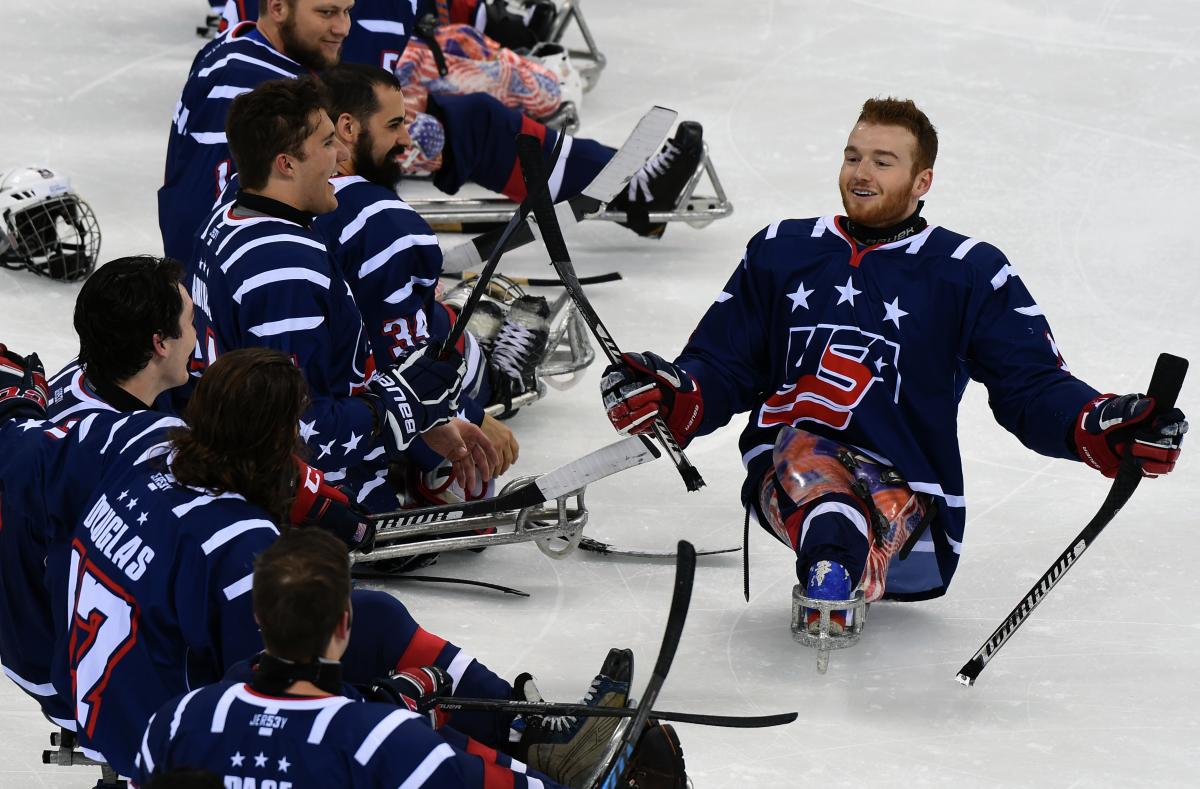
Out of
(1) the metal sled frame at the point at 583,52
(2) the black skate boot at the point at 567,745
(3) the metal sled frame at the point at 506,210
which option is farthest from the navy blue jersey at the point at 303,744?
(1) the metal sled frame at the point at 583,52

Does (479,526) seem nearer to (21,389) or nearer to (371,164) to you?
(371,164)

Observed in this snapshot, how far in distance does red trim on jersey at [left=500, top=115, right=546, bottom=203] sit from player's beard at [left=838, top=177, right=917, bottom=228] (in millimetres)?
1779

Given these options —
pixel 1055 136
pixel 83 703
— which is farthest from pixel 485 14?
pixel 83 703

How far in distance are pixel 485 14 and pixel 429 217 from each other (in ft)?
4.68

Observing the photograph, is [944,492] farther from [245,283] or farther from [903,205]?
[245,283]

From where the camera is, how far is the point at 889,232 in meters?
3.24

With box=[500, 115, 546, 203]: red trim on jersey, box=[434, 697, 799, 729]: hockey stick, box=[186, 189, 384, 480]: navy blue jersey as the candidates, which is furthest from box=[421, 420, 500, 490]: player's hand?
box=[500, 115, 546, 203]: red trim on jersey

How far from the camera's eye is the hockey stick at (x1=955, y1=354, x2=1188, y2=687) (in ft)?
9.32

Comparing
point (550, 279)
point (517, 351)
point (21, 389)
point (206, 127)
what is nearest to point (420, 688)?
point (21, 389)

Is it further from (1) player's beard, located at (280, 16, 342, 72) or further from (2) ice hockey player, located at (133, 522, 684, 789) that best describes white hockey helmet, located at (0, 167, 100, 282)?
(2) ice hockey player, located at (133, 522, 684, 789)

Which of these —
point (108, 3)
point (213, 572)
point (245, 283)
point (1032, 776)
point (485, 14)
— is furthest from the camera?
point (108, 3)

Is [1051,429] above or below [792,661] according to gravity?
above

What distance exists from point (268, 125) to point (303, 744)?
147 centimetres

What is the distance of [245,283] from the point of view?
3.07m
